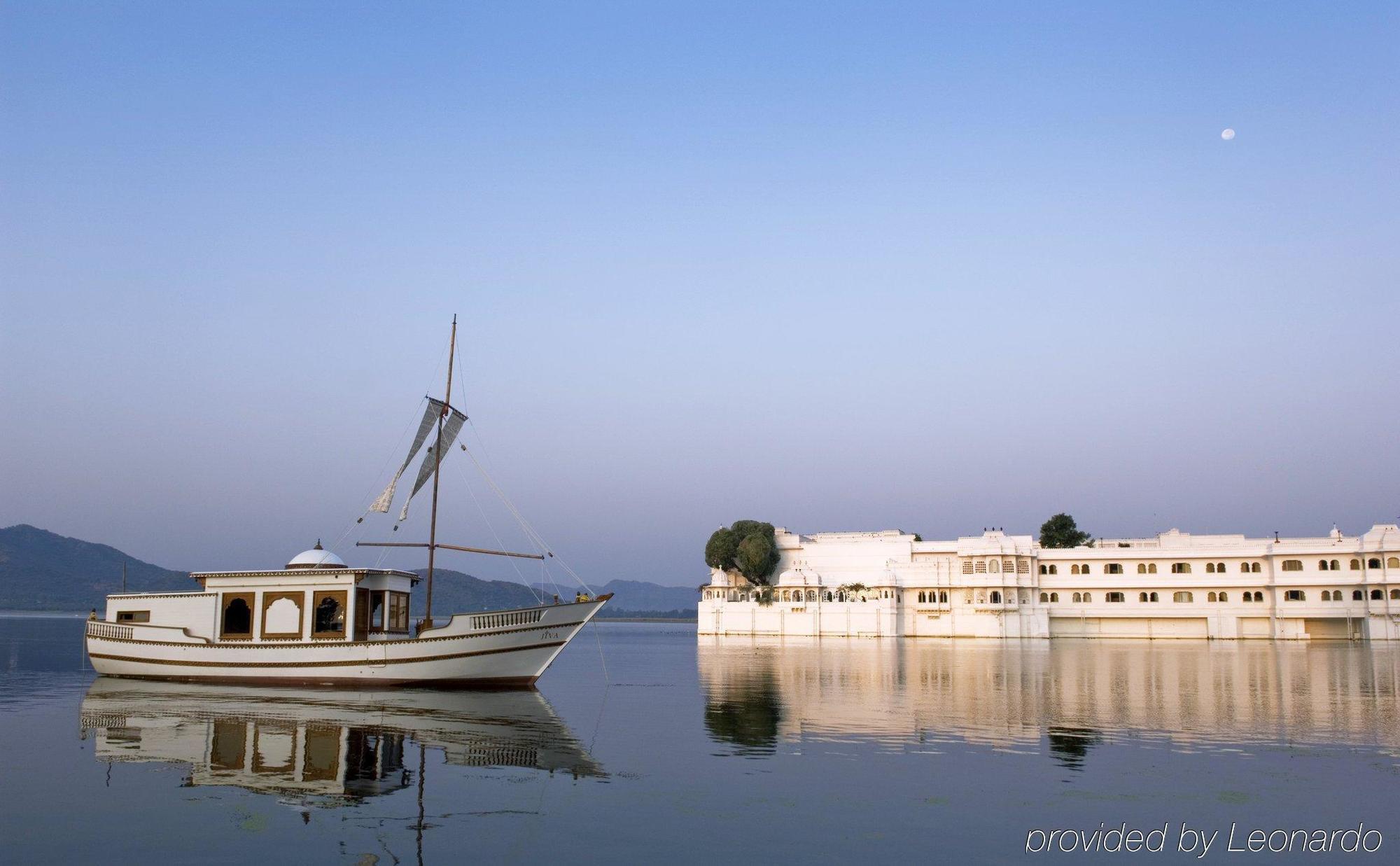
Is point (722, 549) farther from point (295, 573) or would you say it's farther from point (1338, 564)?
point (295, 573)

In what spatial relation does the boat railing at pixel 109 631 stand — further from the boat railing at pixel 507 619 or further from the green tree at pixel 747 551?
the green tree at pixel 747 551

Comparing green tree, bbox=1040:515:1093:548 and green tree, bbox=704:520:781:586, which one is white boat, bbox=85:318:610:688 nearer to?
green tree, bbox=704:520:781:586

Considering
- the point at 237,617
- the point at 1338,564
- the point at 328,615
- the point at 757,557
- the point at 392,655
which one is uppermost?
the point at 1338,564

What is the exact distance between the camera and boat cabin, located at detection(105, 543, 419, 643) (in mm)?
31797

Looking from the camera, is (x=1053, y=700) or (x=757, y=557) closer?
(x=1053, y=700)

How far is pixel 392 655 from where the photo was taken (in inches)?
1240

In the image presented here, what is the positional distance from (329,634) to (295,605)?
1.49m

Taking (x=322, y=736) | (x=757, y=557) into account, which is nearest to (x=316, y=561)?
(x=322, y=736)

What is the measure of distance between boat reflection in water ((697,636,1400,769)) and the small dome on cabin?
1288 cm

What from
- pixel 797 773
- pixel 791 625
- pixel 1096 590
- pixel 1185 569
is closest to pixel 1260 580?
pixel 1185 569

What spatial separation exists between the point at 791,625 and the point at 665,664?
37.9m

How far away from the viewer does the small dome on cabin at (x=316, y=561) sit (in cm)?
3203

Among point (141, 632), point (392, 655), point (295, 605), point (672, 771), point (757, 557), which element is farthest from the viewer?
point (757, 557)

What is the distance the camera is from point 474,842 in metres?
12.2
